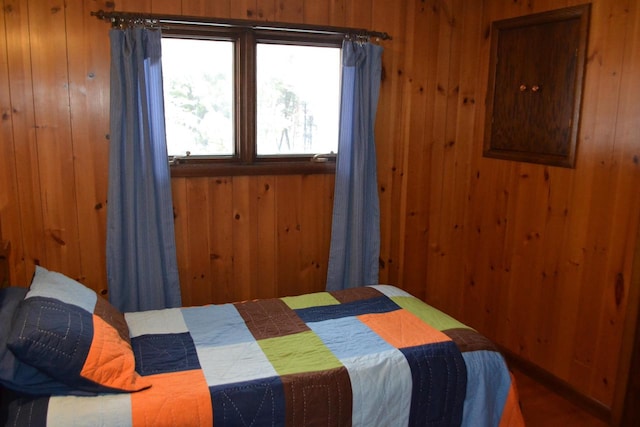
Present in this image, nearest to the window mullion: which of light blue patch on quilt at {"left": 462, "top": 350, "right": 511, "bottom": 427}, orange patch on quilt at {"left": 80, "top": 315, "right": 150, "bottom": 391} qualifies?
orange patch on quilt at {"left": 80, "top": 315, "right": 150, "bottom": 391}

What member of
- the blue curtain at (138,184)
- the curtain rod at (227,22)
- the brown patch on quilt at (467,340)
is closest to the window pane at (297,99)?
the curtain rod at (227,22)

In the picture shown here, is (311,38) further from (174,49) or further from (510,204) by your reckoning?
(510,204)

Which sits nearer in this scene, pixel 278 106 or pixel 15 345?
pixel 15 345

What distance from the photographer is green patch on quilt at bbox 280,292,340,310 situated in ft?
9.13

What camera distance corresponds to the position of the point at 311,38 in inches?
130

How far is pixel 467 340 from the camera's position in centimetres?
241

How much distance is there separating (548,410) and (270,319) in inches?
63.1

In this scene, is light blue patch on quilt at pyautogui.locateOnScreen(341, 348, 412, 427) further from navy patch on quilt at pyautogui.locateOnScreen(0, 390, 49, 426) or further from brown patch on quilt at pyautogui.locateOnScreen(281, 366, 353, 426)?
navy patch on quilt at pyautogui.locateOnScreen(0, 390, 49, 426)

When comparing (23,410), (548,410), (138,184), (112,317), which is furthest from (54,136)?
(548,410)

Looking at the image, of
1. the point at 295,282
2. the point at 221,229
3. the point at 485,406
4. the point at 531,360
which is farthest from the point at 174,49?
the point at 531,360

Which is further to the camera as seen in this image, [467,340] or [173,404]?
[467,340]

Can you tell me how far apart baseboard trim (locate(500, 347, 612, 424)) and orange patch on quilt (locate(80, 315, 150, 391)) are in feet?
7.52

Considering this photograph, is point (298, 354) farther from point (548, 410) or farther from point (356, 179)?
point (548, 410)

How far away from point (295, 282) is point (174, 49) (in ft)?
5.02
